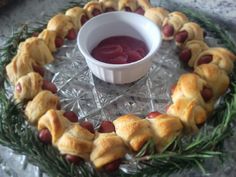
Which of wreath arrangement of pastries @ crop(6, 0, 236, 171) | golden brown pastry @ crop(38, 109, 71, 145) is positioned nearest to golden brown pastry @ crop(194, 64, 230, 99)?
wreath arrangement of pastries @ crop(6, 0, 236, 171)

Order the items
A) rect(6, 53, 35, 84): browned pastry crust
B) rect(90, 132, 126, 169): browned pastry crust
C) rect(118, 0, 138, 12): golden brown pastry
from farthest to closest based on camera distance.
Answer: rect(118, 0, 138, 12): golden brown pastry
rect(6, 53, 35, 84): browned pastry crust
rect(90, 132, 126, 169): browned pastry crust

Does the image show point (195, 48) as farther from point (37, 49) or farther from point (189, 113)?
point (37, 49)

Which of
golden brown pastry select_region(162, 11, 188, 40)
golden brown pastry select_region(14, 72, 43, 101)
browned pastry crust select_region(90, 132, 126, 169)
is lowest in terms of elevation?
browned pastry crust select_region(90, 132, 126, 169)

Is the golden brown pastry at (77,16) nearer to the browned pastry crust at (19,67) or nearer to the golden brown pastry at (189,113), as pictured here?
the browned pastry crust at (19,67)

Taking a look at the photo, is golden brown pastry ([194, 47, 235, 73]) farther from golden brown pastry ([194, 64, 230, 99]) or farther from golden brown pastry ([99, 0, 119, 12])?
golden brown pastry ([99, 0, 119, 12])

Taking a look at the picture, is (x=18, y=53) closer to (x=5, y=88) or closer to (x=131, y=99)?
(x=5, y=88)
